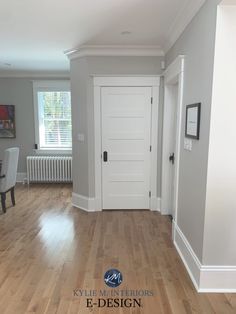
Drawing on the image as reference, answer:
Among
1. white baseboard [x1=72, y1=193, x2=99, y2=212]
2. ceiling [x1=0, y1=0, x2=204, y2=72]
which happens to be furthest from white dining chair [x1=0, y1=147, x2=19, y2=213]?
ceiling [x1=0, y1=0, x2=204, y2=72]

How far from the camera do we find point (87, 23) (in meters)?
2.85

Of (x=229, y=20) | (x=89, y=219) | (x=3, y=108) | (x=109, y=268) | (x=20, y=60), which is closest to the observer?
(x=229, y=20)

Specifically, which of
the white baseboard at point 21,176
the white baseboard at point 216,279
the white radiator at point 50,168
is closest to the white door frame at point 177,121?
the white baseboard at point 216,279

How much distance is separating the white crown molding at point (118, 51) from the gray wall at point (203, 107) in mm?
1035

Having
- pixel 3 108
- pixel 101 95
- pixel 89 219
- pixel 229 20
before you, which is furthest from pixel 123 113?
pixel 3 108

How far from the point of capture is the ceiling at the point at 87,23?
240cm

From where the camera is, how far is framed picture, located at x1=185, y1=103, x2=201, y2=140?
7.46 feet

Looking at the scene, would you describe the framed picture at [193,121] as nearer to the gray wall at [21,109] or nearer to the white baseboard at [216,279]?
the white baseboard at [216,279]

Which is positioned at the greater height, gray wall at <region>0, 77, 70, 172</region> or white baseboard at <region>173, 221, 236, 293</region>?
gray wall at <region>0, 77, 70, 172</region>

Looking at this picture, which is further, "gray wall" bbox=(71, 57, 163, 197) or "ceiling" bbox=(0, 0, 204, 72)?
"gray wall" bbox=(71, 57, 163, 197)

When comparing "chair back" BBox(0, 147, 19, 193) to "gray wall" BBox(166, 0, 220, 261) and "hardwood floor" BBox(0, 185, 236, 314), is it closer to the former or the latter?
"hardwood floor" BBox(0, 185, 236, 314)

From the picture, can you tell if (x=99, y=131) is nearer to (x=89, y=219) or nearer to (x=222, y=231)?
(x=89, y=219)

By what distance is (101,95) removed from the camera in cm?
394

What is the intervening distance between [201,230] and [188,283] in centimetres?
54
